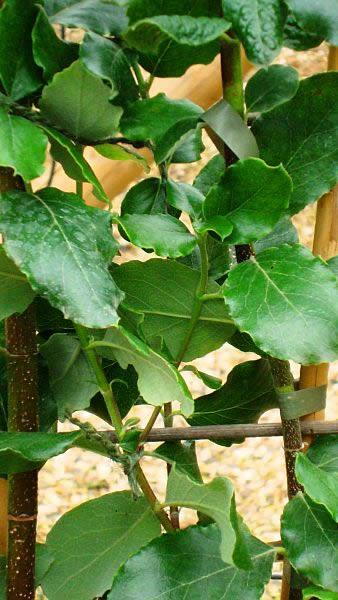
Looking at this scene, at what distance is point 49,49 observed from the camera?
1.76ft

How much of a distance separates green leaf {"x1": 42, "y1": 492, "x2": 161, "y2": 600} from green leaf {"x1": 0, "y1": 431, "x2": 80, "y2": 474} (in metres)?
0.08

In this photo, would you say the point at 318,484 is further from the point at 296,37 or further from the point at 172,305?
the point at 296,37

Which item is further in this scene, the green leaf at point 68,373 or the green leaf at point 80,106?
the green leaf at point 68,373

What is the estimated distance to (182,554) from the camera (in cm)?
63

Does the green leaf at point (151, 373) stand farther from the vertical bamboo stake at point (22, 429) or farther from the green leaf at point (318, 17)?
the green leaf at point (318, 17)

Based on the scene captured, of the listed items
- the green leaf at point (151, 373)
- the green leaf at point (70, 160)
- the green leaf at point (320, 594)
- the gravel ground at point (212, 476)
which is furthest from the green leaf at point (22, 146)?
the gravel ground at point (212, 476)

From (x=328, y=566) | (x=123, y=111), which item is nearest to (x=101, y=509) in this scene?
(x=328, y=566)

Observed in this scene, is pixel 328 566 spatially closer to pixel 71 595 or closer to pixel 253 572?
pixel 253 572

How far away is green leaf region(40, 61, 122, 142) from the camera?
0.53 meters

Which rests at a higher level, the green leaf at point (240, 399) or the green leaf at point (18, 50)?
the green leaf at point (18, 50)

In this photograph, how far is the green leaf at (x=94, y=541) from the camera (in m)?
0.67

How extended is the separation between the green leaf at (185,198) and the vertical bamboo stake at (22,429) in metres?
0.14

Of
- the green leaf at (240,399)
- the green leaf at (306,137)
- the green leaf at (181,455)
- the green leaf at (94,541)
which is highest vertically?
the green leaf at (306,137)

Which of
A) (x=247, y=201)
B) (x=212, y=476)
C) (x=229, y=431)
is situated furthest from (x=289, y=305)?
(x=212, y=476)
